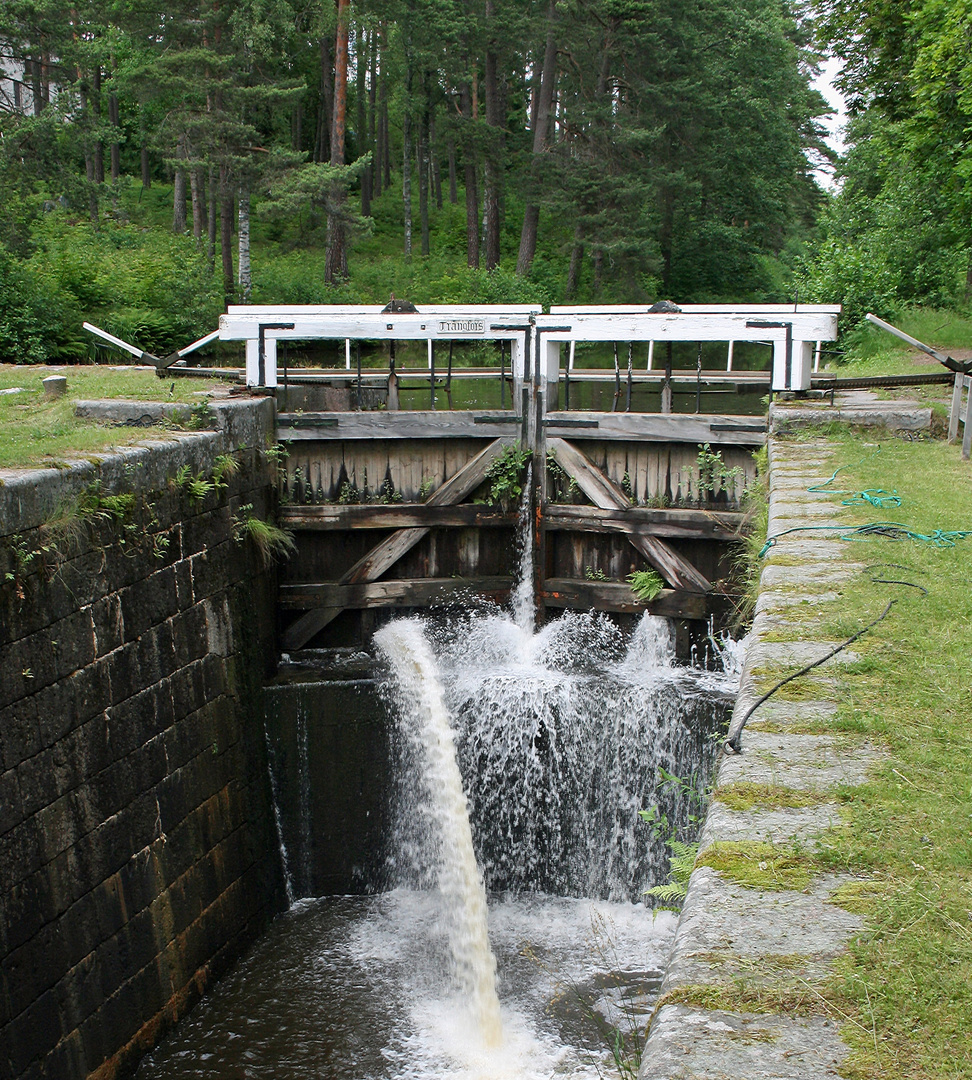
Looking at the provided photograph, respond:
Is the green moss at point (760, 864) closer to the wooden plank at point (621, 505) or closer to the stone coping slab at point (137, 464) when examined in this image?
the stone coping slab at point (137, 464)

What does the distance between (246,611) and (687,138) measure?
87.7 ft

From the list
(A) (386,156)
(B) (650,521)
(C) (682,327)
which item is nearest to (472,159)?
(A) (386,156)

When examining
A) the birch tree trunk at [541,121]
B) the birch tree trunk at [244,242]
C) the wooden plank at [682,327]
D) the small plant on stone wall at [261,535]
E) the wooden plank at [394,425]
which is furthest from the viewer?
the birch tree trunk at [541,121]

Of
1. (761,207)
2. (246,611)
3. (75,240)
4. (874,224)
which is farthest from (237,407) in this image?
(761,207)

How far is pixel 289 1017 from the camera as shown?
6.84 meters

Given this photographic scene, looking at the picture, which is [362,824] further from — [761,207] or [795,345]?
[761,207]

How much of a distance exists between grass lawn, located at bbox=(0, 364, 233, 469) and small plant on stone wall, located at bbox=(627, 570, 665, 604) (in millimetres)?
3886

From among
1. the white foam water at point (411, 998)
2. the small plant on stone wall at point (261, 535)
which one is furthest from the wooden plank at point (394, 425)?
the white foam water at point (411, 998)

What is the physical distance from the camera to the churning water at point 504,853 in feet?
22.6

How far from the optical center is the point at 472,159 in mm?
29391

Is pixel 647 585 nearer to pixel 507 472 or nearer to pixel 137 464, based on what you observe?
pixel 507 472

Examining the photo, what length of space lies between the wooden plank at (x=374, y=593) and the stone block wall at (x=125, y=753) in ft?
3.11

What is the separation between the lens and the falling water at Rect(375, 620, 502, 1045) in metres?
7.64

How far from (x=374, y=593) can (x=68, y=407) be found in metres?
2.96
